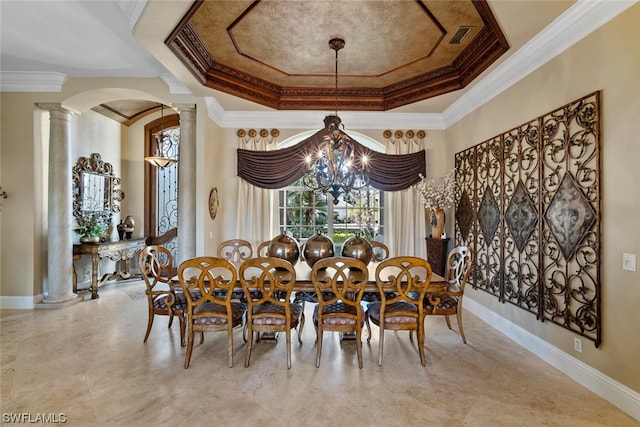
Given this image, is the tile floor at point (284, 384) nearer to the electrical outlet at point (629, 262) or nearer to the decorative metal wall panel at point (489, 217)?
the decorative metal wall panel at point (489, 217)

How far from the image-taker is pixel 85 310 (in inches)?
172

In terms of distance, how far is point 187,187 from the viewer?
14.1ft

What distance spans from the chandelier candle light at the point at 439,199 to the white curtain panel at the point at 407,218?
29 centimetres

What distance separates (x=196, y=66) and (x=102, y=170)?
361 centimetres

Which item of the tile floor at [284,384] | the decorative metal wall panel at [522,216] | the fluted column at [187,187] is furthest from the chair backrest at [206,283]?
the decorative metal wall panel at [522,216]

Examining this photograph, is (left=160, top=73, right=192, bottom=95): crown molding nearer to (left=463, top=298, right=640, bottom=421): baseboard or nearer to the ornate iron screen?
the ornate iron screen

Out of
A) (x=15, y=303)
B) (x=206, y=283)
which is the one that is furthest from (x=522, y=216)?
(x=15, y=303)

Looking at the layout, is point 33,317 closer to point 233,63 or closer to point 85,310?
point 85,310

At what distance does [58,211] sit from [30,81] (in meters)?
1.84

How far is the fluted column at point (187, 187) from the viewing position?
14.0ft

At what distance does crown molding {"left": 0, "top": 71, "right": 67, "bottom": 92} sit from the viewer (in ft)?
Answer: 14.0

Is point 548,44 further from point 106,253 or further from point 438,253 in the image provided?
point 106,253

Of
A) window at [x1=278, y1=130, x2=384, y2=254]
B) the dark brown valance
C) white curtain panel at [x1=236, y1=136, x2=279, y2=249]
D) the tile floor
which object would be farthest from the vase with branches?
window at [x1=278, y1=130, x2=384, y2=254]

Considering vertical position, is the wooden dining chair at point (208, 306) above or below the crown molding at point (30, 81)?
below
